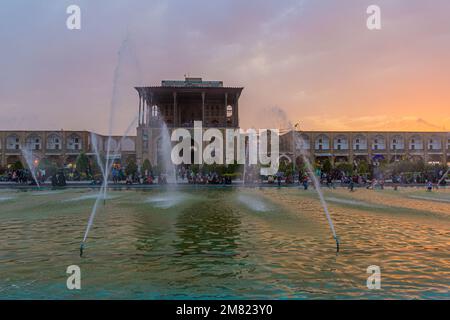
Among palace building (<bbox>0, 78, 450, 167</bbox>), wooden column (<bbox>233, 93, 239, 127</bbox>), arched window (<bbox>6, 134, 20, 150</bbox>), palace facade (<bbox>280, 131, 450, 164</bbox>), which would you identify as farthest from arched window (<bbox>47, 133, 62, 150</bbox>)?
palace facade (<bbox>280, 131, 450, 164</bbox>)

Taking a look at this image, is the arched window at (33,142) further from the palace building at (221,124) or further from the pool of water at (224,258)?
the pool of water at (224,258)

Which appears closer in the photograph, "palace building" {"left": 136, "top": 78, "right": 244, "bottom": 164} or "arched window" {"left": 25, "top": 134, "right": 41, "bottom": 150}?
"palace building" {"left": 136, "top": 78, "right": 244, "bottom": 164}

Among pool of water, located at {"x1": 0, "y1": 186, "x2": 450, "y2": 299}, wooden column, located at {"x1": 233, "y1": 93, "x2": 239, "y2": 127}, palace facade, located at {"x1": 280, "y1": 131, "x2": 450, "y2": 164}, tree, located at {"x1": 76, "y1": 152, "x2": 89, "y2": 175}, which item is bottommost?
pool of water, located at {"x1": 0, "y1": 186, "x2": 450, "y2": 299}

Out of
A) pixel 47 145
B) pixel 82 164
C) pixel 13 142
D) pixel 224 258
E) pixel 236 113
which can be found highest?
pixel 236 113

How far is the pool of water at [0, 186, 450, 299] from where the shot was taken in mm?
4059

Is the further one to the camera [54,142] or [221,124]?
[54,142]

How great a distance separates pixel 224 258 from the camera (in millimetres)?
5391

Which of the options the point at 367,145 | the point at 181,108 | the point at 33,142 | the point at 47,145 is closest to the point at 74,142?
the point at 47,145

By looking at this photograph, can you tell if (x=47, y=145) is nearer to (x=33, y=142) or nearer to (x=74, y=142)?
(x=33, y=142)

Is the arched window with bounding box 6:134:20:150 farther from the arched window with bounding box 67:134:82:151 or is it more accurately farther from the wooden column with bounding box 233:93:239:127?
the wooden column with bounding box 233:93:239:127

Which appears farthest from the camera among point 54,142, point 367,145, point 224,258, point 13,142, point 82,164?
point 367,145

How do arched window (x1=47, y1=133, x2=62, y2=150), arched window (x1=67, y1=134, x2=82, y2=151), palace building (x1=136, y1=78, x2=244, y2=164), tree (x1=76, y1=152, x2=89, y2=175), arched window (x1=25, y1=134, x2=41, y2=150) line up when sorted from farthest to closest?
arched window (x1=67, y1=134, x2=82, y2=151) → arched window (x1=47, y1=133, x2=62, y2=150) → arched window (x1=25, y1=134, x2=41, y2=150) → palace building (x1=136, y1=78, x2=244, y2=164) → tree (x1=76, y1=152, x2=89, y2=175)
